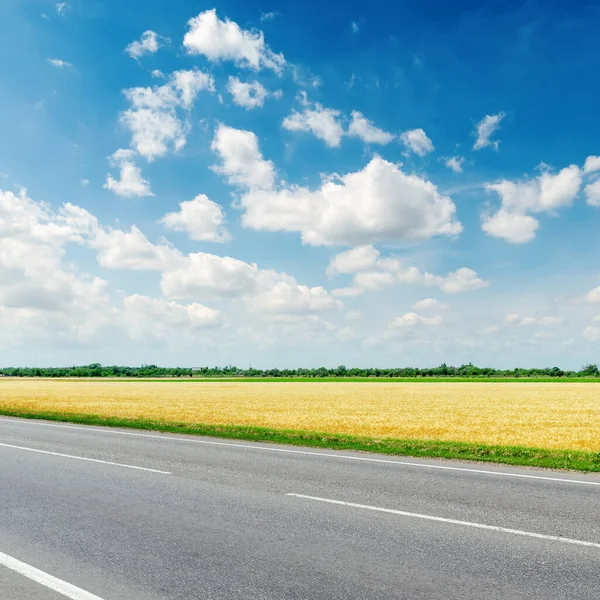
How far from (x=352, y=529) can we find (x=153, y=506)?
3.47 metres

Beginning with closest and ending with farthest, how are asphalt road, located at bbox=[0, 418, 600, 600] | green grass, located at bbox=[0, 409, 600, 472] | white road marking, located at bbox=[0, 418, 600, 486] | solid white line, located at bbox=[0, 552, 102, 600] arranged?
solid white line, located at bbox=[0, 552, 102, 600] < asphalt road, located at bbox=[0, 418, 600, 600] < white road marking, located at bbox=[0, 418, 600, 486] < green grass, located at bbox=[0, 409, 600, 472]

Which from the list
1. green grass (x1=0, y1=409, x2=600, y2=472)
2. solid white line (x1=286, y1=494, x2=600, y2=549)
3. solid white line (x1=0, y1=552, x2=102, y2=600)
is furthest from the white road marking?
solid white line (x1=0, y1=552, x2=102, y2=600)

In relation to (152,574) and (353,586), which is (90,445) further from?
(353,586)

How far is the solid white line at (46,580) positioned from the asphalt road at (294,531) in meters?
0.02

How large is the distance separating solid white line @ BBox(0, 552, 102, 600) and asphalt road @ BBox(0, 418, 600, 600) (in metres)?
0.02

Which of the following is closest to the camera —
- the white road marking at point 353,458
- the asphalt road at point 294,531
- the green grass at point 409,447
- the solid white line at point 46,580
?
the solid white line at point 46,580

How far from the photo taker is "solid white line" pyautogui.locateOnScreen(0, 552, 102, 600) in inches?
219

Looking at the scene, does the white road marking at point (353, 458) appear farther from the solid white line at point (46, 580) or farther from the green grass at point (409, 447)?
the solid white line at point (46, 580)

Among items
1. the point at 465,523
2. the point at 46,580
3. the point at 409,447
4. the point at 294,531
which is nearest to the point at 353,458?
the point at 409,447

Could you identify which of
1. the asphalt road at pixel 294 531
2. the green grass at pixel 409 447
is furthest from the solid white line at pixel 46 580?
the green grass at pixel 409 447

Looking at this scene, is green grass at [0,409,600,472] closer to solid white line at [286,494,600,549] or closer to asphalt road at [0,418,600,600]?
asphalt road at [0,418,600,600]

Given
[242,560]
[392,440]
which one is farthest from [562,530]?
[392,440]

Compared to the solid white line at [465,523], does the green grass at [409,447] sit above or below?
below

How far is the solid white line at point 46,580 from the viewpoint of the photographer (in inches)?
219
